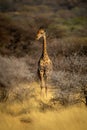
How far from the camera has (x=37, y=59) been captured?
5.35 metres

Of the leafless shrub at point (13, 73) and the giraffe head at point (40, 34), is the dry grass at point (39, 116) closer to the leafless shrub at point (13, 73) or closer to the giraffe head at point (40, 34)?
the leafless shrub at point (13, 73)

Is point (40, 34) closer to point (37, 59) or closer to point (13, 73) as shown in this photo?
point (37, 59)

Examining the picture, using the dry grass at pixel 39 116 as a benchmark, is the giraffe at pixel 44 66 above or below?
above

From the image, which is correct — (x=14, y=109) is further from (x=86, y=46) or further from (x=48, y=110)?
(x=86, y=46)

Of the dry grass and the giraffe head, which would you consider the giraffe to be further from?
the dry grass

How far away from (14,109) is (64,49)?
1343 mm

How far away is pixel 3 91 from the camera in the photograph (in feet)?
16.3

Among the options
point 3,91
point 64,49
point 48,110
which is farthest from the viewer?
point 64,49

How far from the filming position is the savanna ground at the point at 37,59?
14.9 ft

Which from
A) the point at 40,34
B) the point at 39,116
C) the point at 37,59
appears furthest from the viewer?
the point at 37,59

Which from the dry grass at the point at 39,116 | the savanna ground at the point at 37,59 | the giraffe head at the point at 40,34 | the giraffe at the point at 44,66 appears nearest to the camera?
the dry grass at the point at 39,116

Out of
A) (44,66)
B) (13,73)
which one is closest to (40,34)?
(44,66)

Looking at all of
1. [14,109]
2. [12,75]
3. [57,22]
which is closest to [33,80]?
[12,75]

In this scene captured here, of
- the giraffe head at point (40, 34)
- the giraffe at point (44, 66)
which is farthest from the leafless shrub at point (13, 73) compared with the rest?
the giraffe head at point (40, 34)
